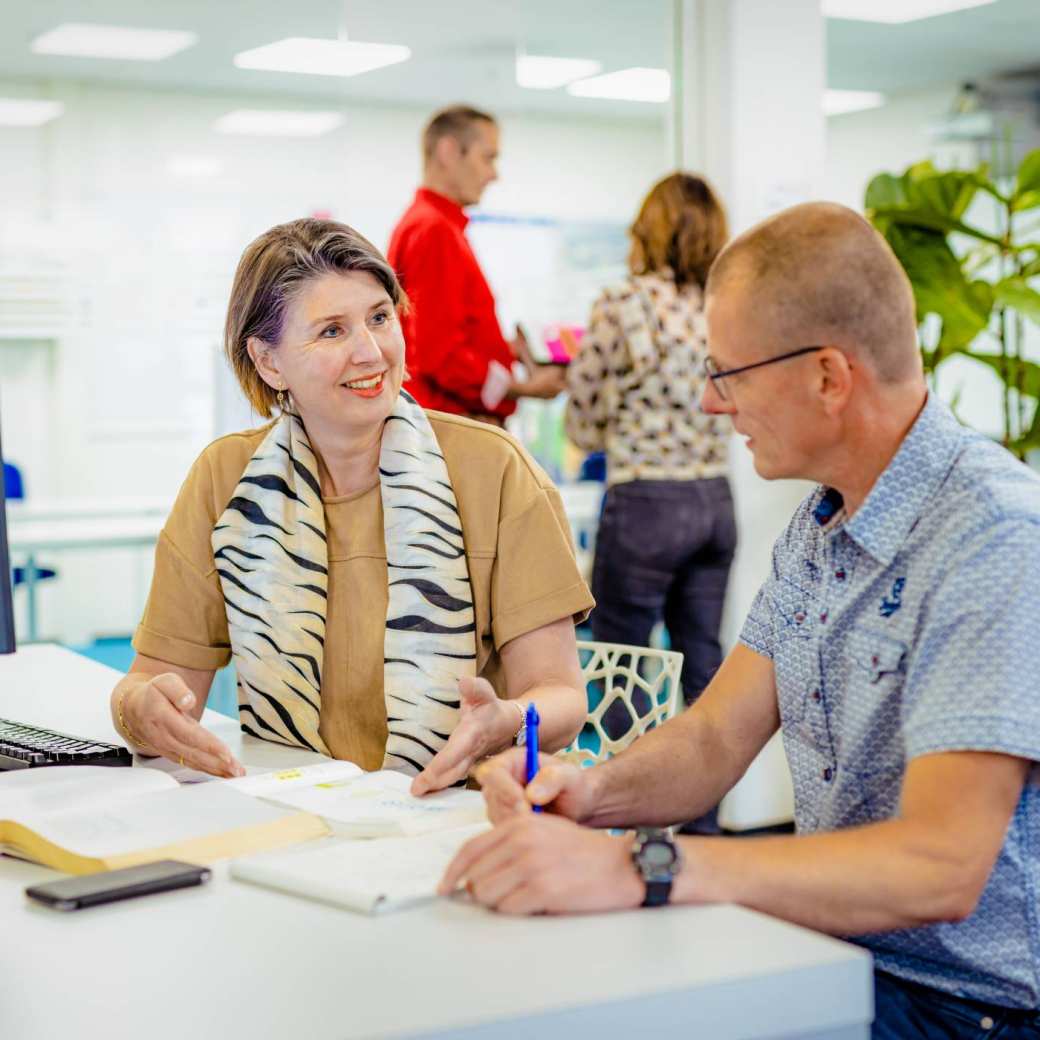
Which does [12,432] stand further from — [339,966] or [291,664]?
[339,966]

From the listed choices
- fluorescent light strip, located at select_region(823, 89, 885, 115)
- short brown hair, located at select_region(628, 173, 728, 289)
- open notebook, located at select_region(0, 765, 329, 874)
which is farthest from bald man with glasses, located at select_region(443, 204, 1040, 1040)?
fluorescent light strip, located at select_region(823, 89, 885, 115)

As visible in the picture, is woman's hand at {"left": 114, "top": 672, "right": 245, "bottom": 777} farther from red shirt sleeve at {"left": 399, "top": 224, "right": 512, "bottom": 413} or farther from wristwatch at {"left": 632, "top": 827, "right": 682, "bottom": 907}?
red shirt sleeve at {"left": 399, "top": 224, "right": 512, "bottom": 413}

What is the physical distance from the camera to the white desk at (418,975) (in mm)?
1070

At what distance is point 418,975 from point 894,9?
5.20 m

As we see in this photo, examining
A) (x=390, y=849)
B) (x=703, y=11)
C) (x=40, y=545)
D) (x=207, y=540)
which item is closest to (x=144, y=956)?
(x=390, y=849)

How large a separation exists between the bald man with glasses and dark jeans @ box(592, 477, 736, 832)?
213 cm

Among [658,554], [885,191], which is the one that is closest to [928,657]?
[658,554]

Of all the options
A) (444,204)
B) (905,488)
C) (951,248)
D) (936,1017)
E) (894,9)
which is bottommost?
(936,1017)

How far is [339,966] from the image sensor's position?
3.81 feet

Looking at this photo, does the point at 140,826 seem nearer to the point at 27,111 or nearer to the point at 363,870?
the point at 363,870

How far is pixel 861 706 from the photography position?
1546mm

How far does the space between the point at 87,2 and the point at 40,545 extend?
4.77 feet

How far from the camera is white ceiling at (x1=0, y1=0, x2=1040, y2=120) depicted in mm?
4148

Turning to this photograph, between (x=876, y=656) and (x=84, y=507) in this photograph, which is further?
(x=84, y=507)
